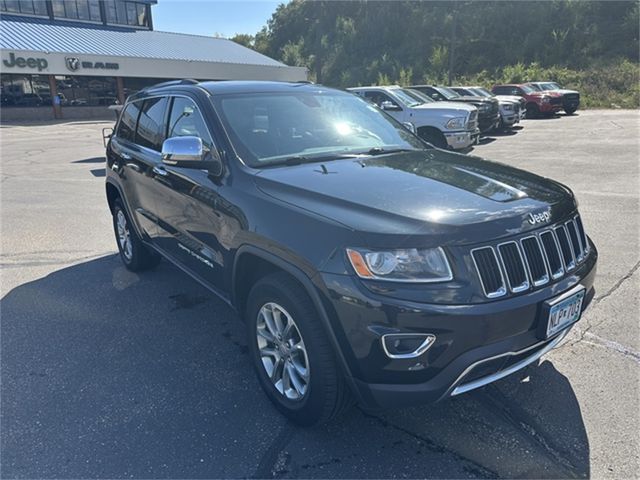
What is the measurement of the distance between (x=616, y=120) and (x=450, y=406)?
81.3 ft

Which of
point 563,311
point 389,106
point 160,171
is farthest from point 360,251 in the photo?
point 389,106

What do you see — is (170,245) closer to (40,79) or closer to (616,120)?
(616,120)

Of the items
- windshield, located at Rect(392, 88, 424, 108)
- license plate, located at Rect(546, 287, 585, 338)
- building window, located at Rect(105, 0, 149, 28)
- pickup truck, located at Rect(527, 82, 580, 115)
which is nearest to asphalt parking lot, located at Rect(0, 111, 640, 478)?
license plate, located at Rect(546, 287, 585, 338)

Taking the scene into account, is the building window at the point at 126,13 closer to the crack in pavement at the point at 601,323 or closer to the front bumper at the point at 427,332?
the crack in pavement at the point at 601,323

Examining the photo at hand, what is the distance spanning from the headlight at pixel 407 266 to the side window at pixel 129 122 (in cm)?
353

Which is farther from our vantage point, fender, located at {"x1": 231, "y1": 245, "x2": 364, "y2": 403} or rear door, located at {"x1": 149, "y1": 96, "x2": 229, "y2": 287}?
rear door, located at {"x1": 149, "y1": 96, "x2": 229, "y2": 287}

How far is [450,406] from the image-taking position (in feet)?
9.75

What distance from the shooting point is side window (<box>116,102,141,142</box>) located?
492cm

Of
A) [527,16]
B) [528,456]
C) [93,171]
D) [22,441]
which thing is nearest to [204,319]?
[22,441]

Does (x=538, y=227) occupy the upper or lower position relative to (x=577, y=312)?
upper

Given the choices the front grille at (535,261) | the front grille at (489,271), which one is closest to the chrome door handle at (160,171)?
the front grille at (489,271)

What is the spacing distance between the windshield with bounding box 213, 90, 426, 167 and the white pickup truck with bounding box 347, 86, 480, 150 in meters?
8.03

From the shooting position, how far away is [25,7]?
37844mm

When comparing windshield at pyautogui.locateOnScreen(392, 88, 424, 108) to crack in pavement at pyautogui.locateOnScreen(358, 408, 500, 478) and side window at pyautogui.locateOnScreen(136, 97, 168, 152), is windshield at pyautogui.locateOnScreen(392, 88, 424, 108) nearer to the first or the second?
side window at pyautogui.locateOnScreen(136, 97, 168, 152)
